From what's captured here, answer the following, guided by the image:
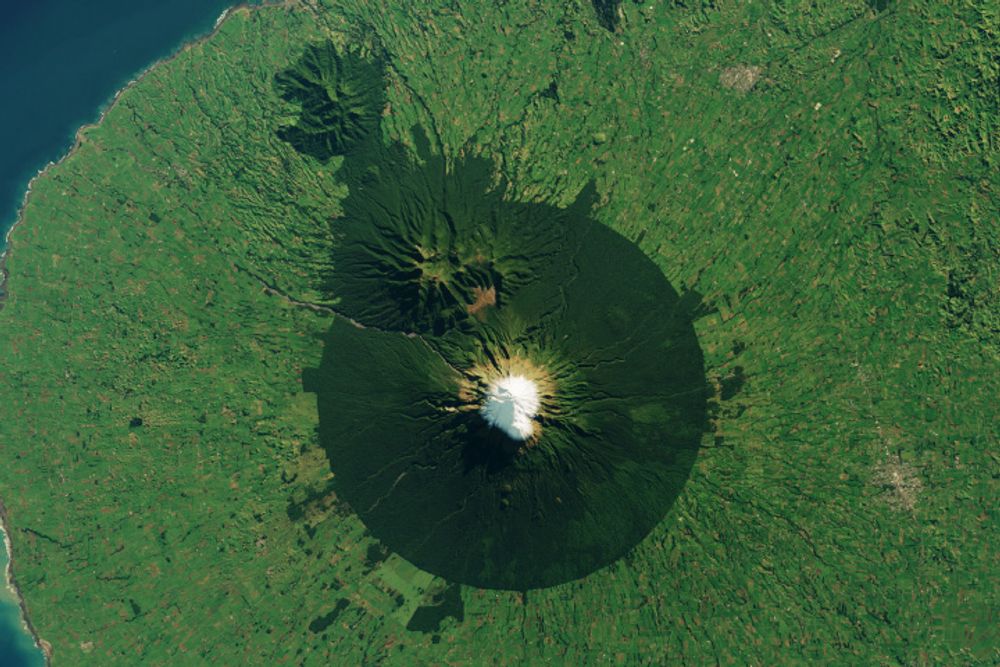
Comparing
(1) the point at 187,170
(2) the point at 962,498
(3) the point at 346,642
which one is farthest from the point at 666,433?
(1) the point at 187,170

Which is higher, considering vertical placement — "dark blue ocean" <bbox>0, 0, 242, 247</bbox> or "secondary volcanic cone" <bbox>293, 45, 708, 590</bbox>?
"dark blue ocean" <bbox>0, 0, 242, 247</bbox>

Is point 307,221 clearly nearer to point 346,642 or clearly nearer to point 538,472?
point 538,472

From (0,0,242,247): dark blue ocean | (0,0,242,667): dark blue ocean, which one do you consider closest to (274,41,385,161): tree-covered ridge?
(0,0,242,247): dark blue ocean

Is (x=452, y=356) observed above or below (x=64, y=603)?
above

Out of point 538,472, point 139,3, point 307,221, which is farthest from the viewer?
point 139,3

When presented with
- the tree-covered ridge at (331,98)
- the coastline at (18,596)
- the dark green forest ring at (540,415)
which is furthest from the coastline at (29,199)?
the dark green forest ring at (540,415)

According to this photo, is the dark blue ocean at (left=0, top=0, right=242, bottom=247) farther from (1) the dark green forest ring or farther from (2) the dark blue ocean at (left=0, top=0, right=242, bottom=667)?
(1) the dark green forest ring

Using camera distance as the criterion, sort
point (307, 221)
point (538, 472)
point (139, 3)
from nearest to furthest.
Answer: point (538, 472), point (307, 221), point (139, 3)

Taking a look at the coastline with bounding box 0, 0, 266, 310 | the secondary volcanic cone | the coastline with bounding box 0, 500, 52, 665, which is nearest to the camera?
the secondary volcanic cone
